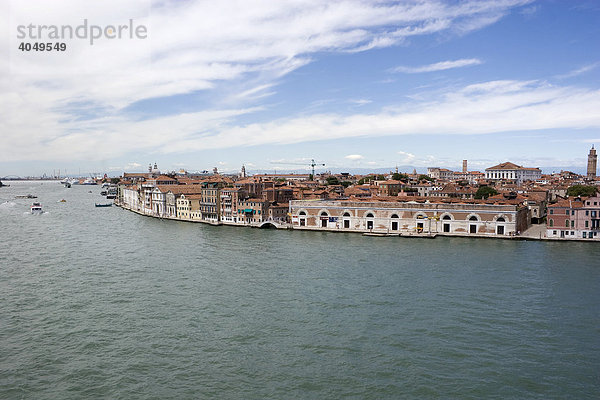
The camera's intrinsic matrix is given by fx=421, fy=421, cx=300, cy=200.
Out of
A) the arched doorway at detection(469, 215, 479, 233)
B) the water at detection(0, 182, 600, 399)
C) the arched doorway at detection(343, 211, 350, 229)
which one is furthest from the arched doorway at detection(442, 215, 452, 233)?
the water at detection(0, 182, 600, 399)

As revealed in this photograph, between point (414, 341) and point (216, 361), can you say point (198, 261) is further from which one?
point (414, 341)

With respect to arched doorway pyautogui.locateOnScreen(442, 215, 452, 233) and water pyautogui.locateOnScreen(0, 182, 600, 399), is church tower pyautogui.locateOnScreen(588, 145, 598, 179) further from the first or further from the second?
water pyautogui.locateOnScreen(0, 182, 600, 399)

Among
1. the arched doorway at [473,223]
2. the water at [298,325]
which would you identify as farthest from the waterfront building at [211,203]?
the arched doorway at [473,223]

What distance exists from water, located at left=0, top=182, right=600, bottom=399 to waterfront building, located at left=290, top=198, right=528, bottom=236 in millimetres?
9285

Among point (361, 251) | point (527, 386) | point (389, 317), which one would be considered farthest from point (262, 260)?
point (527, 386)

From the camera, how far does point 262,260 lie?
27922 mm

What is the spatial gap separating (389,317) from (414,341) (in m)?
2.38

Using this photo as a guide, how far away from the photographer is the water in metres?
12.2

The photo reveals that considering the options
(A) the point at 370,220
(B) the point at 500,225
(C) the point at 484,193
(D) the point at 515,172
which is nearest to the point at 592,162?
(D) the point at 515,172

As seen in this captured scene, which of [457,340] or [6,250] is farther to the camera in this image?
[6,250]

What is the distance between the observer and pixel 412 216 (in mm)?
41156

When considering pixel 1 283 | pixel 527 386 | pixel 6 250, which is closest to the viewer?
pixel 527 386

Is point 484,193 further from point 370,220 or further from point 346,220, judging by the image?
point 346,220

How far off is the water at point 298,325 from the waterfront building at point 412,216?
9285mm
